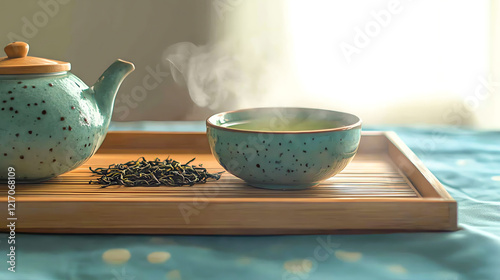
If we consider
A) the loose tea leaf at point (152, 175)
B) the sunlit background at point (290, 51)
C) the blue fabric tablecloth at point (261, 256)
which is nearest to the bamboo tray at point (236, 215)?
the blue fabric tablecloth at point (261, 256)

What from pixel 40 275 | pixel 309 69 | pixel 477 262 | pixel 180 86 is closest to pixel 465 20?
pixel 309 69

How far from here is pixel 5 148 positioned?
70cm

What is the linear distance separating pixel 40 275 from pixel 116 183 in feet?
0.74

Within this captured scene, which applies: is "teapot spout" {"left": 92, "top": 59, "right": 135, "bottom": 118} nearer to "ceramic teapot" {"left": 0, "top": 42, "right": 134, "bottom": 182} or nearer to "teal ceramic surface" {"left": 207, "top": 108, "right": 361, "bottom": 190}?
"ceramic teapot" {"left": 0, "top": 42, "right": 134, "bottom": 182}

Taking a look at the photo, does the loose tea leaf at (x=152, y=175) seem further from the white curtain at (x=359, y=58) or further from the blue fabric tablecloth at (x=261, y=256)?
the white curtain at (x=359, y=58)

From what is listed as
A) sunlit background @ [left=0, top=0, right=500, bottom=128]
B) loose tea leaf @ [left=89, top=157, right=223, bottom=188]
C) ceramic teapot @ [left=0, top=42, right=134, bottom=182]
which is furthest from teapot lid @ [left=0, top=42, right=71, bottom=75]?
sunlit background @ [left=0, top=0, right=500, bottom=128]

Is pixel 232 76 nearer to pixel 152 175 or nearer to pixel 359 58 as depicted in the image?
pixel 359 58

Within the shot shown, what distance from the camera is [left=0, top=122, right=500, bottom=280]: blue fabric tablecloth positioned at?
53 cm

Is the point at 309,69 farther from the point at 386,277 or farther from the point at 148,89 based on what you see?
the point at 386,277

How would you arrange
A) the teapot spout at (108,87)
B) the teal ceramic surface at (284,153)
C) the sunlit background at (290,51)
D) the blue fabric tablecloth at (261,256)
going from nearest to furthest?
the blue fabric tablecloth at (261,256)
the teal ceramic surface at (284,153)
the teapot spout at (108,87)
the sunlit background at (290,51)

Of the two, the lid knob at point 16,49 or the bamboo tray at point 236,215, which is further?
the lid knob at point 16,49

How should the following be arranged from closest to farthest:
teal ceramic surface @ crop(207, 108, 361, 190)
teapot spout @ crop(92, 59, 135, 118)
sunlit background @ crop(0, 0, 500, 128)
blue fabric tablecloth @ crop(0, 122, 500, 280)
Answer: blue fabric tablecloth @ crop(0, 122, 500, 280) → teal ceramic surface @ crop(207, 108, 361, 190) → teapot spout @ crop(92, 59, 135, 118) → sunlit background @ crop(0, 0, 500, 128)

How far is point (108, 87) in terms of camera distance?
0.82 metres

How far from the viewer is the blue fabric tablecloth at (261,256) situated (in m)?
0.53
